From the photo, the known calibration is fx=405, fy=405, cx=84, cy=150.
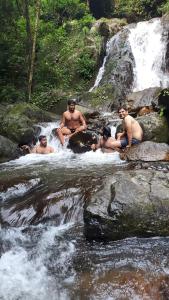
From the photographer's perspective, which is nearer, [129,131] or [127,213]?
[127,213]

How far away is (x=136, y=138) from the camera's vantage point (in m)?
9.52

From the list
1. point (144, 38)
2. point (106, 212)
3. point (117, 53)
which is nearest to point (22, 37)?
point (117, 53)

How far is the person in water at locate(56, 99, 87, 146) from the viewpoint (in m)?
10.9

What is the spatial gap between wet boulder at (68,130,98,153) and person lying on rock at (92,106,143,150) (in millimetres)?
936

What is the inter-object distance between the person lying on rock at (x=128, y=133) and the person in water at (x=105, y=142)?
→ 0.07m

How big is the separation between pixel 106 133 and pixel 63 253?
5.05m

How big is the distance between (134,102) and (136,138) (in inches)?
172

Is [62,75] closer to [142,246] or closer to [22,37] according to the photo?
[22,37]

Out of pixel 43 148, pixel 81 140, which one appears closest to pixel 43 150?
pixel 43 148

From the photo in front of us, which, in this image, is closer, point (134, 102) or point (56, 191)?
point (56, 191)

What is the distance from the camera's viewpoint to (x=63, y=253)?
541 cm

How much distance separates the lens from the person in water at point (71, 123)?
10.9 m

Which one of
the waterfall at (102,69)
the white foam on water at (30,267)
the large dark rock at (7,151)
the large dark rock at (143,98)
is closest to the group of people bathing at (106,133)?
the large dark rock at (7,151)

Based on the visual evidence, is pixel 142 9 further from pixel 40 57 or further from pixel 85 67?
pixel 40 57
